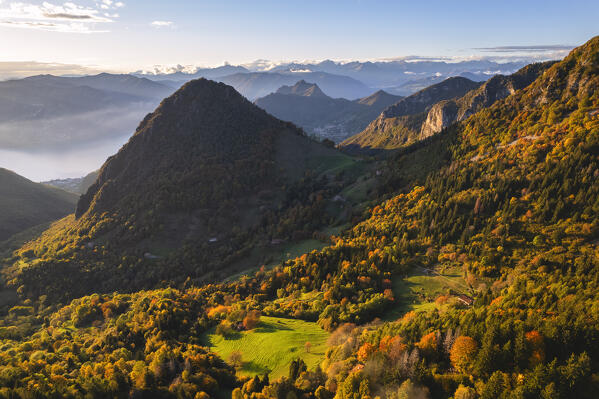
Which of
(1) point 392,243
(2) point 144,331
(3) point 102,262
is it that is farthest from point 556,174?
(3) point 102,262

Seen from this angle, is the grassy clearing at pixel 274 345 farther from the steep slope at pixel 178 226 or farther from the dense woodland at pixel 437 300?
the steep slope at pixel 178 226

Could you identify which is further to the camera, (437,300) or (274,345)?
(274,345)

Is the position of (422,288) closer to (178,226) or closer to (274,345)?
(274,345)

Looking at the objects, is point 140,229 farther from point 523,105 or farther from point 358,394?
point 523,105

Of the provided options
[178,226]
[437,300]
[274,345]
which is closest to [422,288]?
[437,300]

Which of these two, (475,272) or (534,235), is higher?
(534,235)

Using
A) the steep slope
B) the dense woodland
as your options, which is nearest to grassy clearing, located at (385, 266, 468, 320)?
the dense woodland

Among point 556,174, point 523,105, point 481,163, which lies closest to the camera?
point 556,174
